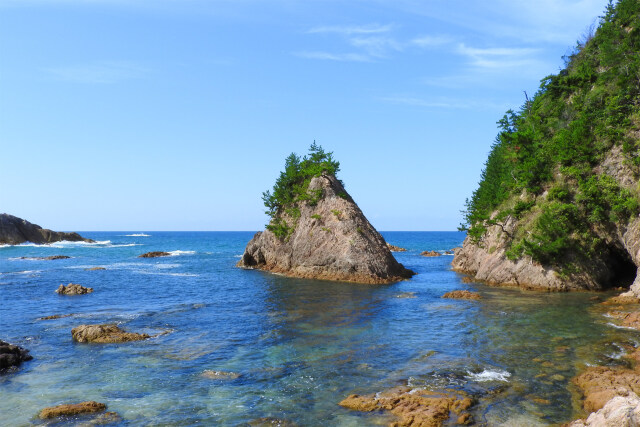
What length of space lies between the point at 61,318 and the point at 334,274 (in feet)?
Result: 89.9

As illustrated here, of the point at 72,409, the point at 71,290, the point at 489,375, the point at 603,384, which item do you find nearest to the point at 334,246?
the point at 71,290

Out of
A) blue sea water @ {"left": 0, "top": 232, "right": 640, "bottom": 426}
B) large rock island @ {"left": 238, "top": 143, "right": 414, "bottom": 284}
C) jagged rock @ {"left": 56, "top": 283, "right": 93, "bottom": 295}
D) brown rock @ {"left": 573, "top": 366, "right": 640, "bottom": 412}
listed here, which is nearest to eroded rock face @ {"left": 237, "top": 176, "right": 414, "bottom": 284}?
large rock island @ {"left": 238, "top": 143, "right": 414, "bottom": 284}

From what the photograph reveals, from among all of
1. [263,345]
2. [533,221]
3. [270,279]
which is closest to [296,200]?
[270,279]

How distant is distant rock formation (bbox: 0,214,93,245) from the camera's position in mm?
127062

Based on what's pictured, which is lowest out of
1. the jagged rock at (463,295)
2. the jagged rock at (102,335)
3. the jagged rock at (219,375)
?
the jagged rock at (219,375)

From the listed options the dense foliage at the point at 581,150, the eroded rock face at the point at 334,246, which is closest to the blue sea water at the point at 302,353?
the dense foliage at the point at 581,150

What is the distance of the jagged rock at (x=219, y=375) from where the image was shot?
58.1 ft

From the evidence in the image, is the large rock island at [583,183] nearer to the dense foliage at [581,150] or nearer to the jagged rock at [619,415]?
the dense foliage at [581,150]

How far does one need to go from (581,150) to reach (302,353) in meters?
31.2

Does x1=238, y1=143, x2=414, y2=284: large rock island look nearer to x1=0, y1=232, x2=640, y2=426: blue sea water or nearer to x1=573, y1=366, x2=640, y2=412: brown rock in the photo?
x1=0, y1=232, x2=640, y2=426: blue sea water

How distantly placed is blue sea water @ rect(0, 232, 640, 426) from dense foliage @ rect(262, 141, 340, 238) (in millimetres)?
20588

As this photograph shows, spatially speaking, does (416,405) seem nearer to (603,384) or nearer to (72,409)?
(603,384)

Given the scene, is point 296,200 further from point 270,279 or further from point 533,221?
point 533,221

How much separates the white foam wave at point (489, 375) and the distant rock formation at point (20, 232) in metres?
146
